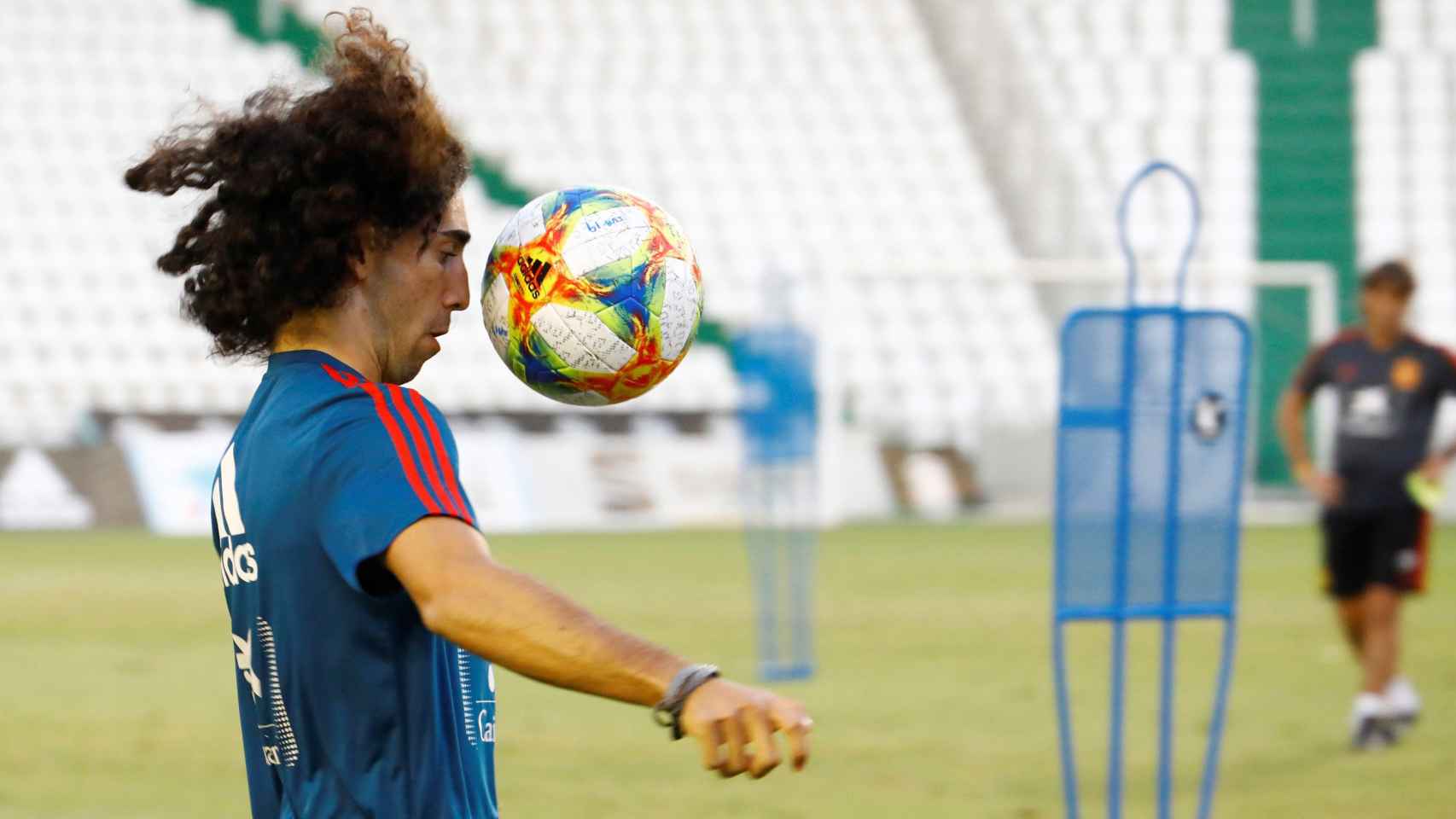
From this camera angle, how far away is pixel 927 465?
22.3 metres

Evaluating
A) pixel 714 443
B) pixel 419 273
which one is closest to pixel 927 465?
pixel 714 443

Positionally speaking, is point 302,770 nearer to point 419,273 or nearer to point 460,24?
point 419,273

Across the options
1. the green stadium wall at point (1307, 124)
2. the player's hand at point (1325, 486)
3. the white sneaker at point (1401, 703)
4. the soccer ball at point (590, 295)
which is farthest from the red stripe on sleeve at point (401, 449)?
the green stadium wall at point (1307, 124)

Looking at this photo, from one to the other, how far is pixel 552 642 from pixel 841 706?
681cm

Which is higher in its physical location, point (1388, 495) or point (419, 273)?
point (419, 273)

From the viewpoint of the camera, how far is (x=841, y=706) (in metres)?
8.57

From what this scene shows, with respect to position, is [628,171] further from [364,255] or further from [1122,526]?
[364,255]

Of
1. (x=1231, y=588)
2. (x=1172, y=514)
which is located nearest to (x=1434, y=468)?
(x=1231, y=588)

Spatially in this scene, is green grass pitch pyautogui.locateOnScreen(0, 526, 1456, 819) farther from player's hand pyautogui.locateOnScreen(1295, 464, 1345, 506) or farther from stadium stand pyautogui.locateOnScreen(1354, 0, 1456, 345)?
stadium stand pyautogui.locateOnScreen(1354, 0, 1456, 345)

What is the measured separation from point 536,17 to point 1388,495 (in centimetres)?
2065

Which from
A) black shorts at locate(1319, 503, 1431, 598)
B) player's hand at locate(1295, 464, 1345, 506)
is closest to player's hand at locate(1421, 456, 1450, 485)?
black shorts at locate(1319, 503, 1431, 598)

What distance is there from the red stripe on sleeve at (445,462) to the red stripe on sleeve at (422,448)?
1 cm

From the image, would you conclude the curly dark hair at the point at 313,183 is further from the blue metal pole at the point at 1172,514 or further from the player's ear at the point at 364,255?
the blue metal pole at the point at 1172,514

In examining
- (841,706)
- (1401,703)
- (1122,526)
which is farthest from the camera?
(841,706)
